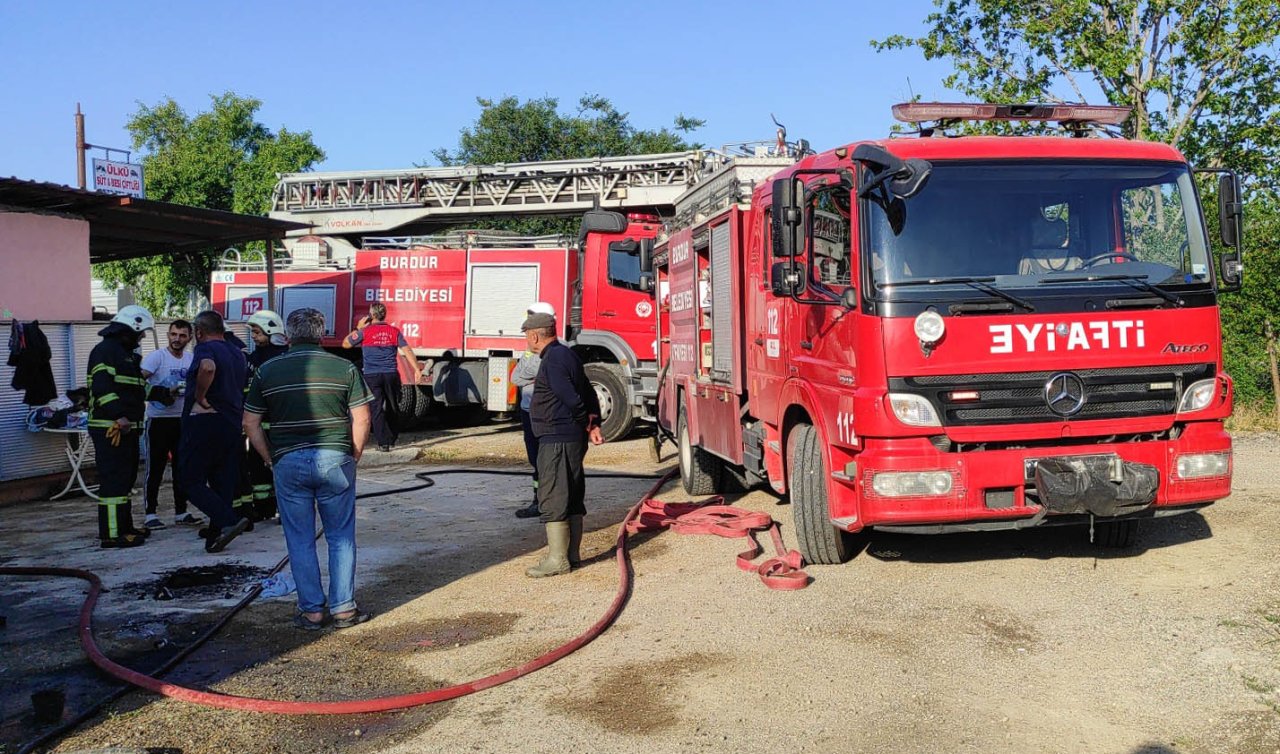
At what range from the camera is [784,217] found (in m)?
5.93

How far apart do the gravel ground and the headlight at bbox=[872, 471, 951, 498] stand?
2.03ft

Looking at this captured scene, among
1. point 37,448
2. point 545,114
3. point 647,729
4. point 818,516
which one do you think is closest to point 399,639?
point 647,729

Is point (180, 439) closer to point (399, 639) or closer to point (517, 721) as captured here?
point (399, 639)

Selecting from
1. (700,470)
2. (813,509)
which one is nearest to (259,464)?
(700,470)

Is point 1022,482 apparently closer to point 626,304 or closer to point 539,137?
point 626,304

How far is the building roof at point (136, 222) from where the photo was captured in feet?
38.4

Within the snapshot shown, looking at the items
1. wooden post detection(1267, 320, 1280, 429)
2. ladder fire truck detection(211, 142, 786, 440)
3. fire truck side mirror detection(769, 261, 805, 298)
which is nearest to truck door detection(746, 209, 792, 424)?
fire truck side mirror detection(769, 261, 805, 298)

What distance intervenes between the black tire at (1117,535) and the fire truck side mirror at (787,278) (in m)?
2.57

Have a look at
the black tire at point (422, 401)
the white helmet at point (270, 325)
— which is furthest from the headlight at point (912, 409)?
the black tire at point (422, 401)

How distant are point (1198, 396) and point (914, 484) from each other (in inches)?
67.8

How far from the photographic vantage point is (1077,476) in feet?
18.0

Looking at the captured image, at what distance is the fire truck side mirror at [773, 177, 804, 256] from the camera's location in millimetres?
5945

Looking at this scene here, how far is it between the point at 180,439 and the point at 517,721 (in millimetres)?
5278

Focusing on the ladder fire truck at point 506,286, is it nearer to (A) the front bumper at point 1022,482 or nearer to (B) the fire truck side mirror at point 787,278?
(B) the fire truck side mirror at point 787,278
